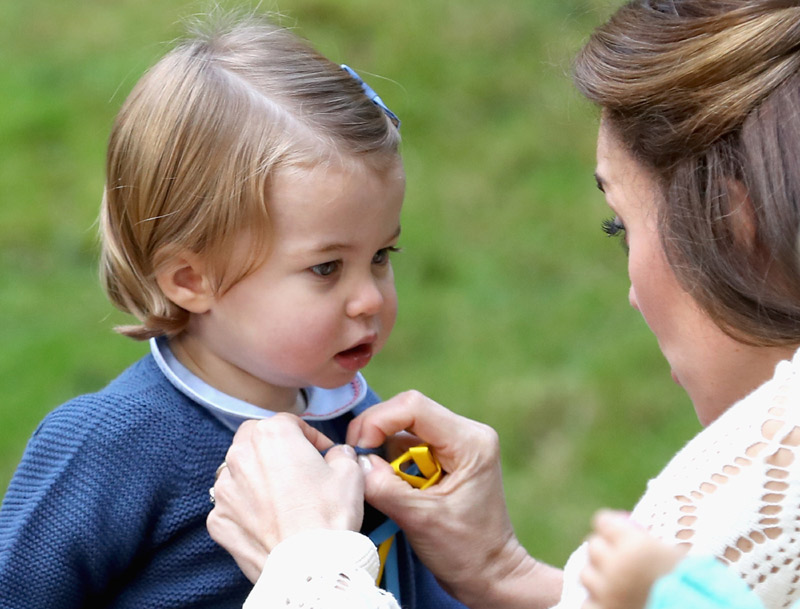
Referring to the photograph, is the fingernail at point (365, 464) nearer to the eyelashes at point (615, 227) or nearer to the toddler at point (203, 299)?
the toddler at point (203, 299)

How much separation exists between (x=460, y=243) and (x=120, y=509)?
3430 mm

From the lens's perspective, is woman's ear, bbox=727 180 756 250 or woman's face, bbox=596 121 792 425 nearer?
woman's ear, bbox=727 180 756 250

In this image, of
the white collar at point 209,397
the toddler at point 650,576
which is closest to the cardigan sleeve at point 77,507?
the white collar at point 209,397

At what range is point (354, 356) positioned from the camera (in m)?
2.07

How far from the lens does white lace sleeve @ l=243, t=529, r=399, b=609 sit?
62.4 inches

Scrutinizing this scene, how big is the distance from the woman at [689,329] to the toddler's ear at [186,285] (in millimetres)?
270

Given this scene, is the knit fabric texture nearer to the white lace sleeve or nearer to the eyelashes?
the white lace sleeve

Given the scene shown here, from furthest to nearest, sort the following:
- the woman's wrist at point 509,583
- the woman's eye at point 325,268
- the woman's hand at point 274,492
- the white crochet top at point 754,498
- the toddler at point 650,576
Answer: the woman's wrist at point 509,583 < the woman's eye at point 325,268 < the woman's hand at point 274,492 < the white crochet top at point 754,498 < the toddler at point 650,576

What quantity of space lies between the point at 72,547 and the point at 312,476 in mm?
419

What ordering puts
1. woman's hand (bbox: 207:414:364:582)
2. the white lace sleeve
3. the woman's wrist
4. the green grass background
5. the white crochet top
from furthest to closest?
the green grass background
the woman's wrist
woman's hand (bbox: 207:414:364:582)
the white lace sleeve
the white crochet top

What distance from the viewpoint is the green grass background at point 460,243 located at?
420 centimetres

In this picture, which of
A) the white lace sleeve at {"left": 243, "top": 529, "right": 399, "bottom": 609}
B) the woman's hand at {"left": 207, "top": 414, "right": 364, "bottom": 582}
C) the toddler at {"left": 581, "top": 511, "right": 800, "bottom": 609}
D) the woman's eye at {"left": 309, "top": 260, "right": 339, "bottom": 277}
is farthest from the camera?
the woman's eye at {"left": 309, "top": 260, "right": 339, "bottom": 277}

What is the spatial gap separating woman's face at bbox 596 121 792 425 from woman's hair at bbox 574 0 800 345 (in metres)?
0.03

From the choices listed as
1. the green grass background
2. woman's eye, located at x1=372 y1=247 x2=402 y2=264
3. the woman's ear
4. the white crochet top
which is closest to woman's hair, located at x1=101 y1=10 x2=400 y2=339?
woman's eye, located at x1=372 y1=247 x2=402 y2=264
